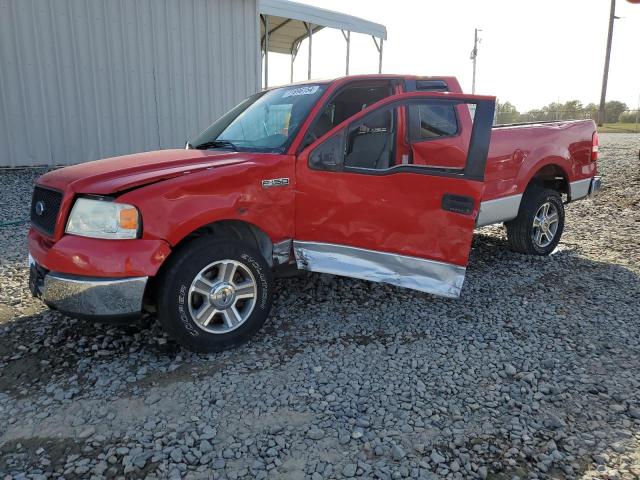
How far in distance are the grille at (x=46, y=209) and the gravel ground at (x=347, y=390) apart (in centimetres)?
84

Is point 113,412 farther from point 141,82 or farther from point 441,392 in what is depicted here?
point 141,82

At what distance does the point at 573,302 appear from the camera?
4.25 meters

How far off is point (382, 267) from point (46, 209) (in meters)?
2.45

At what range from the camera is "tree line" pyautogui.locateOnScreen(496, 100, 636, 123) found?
38.6 meters

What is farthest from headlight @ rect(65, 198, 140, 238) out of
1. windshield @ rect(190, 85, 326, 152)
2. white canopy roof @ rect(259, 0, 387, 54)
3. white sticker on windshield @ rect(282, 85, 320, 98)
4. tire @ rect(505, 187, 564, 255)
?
white canopy roof @ rect(259, 0, 387, 54)

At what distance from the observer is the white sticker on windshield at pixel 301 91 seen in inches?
159

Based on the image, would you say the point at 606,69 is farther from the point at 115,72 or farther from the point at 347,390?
the point at 347,390

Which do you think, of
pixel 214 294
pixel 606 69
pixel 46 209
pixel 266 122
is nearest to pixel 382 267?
pixel 214 294

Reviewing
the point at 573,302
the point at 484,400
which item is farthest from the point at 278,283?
the point at 573,302

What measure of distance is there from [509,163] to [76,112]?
27.7 feet

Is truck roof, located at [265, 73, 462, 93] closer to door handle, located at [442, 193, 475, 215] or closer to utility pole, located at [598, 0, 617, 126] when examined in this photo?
door handle, located at [442, 193, 475, 215]

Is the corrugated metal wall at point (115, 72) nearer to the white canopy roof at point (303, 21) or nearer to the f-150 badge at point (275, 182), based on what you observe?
the white canopy roof at point (303, 21)

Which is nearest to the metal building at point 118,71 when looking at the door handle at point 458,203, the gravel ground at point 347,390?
the gravel ground at point 347,390

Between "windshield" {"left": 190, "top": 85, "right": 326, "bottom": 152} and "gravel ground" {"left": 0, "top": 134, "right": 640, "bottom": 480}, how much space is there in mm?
1411
